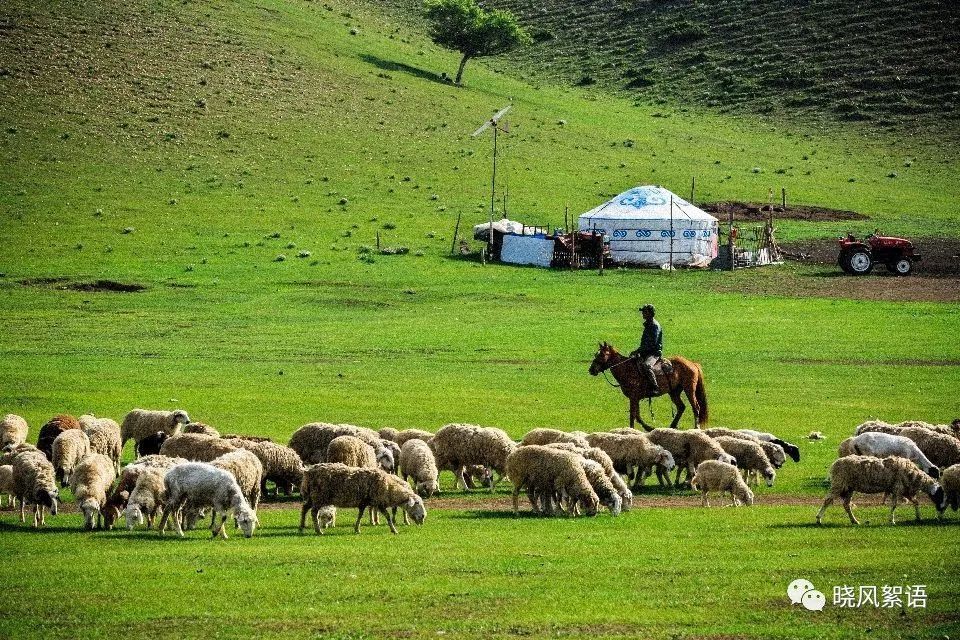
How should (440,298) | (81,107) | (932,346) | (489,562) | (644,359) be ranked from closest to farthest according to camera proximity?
(489,562) → (644,359) → (932,346) → (440,298) → (81,107)

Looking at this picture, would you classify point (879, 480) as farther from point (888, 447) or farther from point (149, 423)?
point (149, 423)

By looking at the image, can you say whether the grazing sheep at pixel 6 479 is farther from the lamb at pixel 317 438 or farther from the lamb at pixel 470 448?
the lamb at pixel 470 448

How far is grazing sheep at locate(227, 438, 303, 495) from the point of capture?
63.1 feet

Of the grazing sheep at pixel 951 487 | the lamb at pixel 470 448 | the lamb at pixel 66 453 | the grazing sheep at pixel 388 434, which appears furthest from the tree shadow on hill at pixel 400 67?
the grazing sheep at pixel 951 487

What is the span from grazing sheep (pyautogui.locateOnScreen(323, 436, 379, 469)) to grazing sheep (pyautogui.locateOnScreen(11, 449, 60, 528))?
12.5ft

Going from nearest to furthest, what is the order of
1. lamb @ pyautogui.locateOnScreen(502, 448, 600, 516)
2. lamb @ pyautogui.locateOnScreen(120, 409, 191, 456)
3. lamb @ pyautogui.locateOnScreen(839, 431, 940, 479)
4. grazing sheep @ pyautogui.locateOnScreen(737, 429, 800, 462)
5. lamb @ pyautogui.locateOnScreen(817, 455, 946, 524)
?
lamb @ pyautogui.locateOnScreen(817, 455, 946, 524)
lamb @ pyautogui.locateOnScreen(502, 448, 600, 516)
lamb @ pyautogui.locateOnScreen(839, 431, 940, 479)
grazing sheep @ pyautogui.locateOnScreen(737, 429, 800, 462)
lamb @ pyautogui.locateOnScreen(120, 409, 191, 456)

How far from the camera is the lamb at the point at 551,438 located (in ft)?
67.6

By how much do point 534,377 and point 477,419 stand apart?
6954mm

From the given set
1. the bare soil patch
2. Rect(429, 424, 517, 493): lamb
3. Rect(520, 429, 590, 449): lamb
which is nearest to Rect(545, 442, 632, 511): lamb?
Rect(520, 429, 590, 449): lamb

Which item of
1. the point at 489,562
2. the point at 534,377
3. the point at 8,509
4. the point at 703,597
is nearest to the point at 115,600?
the point at 489,562

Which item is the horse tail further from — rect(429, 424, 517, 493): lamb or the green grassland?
rect(429, 424, 517, 493): lamb

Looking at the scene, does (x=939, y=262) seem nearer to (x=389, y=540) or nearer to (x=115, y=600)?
(x=389, y=540)

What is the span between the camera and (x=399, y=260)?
57125 millimetres

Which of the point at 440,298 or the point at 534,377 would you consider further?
the point at 440,298
